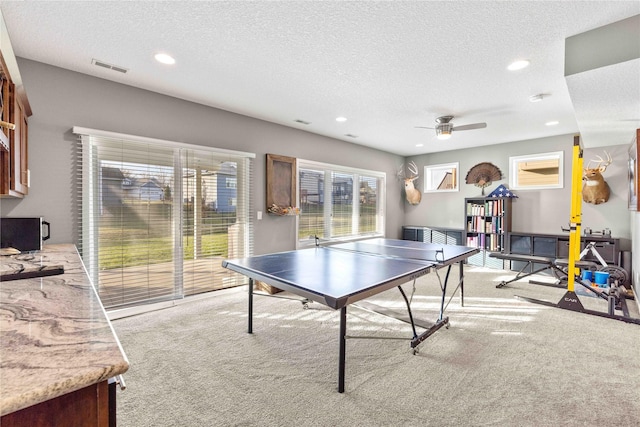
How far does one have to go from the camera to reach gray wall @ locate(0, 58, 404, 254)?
2842 millimetres

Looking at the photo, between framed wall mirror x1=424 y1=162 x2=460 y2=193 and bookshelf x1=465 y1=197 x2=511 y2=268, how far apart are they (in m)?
0.75

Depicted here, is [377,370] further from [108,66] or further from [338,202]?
[338,202]

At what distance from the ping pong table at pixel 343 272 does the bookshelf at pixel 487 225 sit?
3.10 m

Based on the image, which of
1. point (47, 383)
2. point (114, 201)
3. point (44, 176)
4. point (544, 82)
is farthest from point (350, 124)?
point (47, 383)

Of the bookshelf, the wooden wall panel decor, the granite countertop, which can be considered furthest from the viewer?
the bookshelf

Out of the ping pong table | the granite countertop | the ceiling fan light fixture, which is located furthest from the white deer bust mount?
the granite countertop

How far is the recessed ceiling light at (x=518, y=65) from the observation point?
2.69 m

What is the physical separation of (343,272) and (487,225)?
5.07 m

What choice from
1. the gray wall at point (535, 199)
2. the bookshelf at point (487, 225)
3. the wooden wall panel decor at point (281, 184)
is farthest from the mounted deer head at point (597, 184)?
the wooden wall panel decor at point (281, 184)

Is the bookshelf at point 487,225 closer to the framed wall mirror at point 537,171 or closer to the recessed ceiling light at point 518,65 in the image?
the framed wall mirror at point 537,171

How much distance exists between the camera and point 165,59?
2754 millimetres

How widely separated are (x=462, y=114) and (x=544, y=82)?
3.79 feet

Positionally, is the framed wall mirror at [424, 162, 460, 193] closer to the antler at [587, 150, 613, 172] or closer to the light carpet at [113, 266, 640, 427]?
the antler at [587, 150, 613, 172]

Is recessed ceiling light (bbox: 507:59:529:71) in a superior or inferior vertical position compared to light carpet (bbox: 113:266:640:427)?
superior
